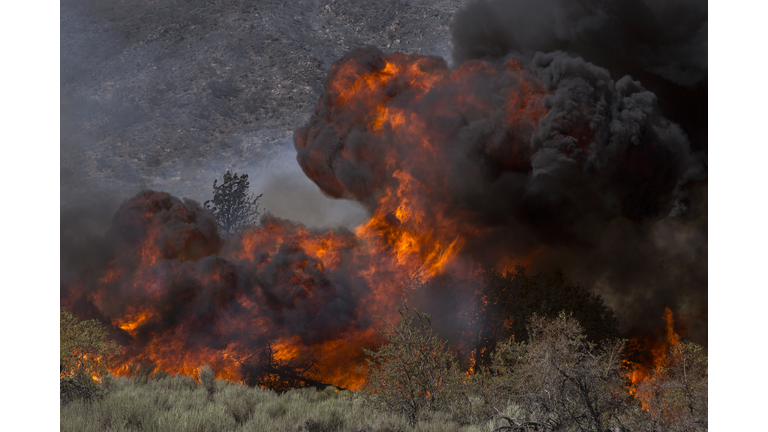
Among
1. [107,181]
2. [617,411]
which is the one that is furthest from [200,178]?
[617,411]

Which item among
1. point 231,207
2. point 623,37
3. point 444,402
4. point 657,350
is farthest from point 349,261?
→ point 231,207

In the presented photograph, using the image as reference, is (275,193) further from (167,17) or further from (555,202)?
(555,202)

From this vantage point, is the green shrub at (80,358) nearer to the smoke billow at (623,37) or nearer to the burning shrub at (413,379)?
the burning shrub at (413,379)

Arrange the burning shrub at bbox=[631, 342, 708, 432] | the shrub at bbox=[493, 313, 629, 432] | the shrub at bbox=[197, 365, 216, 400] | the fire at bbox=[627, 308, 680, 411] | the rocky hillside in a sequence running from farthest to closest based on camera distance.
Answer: the rocky hillside, the fire at bbox=[627, 308, 680, 411], the shrub at bbox=[197, 365, 216, 400], the burning shrub at bbox=[631, 342, 708, 432], the shrub at bbox=[493, 313, 629, 432]

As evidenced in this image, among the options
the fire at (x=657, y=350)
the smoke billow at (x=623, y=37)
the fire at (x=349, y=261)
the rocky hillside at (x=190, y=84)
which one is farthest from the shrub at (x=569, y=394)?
the rocky hillside at (x=190, y=84)

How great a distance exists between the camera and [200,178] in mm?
34625

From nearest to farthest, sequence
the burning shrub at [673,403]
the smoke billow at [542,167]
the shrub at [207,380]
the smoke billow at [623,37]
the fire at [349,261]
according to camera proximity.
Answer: the burning shrub at [673,403] < the shrub at [207,380] < the smoke billow at [623,37] < the smoke billow at [542,167] < the fire at [349,261]

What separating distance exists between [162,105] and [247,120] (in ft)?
20.1

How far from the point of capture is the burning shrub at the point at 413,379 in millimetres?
8711

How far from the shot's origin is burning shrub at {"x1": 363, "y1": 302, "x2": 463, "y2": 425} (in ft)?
28.6

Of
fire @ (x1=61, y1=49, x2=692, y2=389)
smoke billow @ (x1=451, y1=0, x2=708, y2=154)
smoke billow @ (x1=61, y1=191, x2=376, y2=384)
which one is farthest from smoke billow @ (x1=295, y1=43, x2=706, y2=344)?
smoke billow @ (x1=61, y1=191, x2=376, y2=384)

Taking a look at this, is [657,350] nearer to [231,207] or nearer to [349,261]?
[349,261]

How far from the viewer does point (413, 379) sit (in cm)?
882

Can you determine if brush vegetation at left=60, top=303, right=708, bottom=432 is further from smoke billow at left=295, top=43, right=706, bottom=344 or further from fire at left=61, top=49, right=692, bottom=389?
fire at left=61, top=49, right=692, bottom=389
